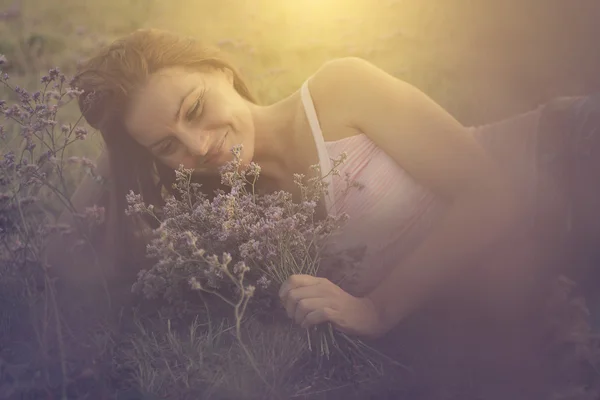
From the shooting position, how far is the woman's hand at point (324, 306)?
223 cm

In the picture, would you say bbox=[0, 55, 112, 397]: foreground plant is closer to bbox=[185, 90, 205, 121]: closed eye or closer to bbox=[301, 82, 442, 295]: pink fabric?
bbox=[185, 90, 205, 121]: closed eye

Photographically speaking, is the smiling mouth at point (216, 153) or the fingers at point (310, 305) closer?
the fingers at point (310, 305)

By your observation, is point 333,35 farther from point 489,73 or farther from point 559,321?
point 559,321

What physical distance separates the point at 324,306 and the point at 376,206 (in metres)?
0.39

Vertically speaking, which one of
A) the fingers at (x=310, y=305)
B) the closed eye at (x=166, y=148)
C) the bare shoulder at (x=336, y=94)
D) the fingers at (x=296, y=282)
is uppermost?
the bare shoulder at (x=336, y=94)

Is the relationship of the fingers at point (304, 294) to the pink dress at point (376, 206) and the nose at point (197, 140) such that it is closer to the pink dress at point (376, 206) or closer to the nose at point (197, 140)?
the pink dress at point (376, 206)

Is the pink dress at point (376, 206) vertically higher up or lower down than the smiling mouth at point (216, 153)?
lower down

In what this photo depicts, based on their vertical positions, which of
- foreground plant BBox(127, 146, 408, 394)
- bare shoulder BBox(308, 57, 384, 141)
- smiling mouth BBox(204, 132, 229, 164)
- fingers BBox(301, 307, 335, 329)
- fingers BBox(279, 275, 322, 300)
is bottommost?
fingers BBox(301, 307, 335, 329)

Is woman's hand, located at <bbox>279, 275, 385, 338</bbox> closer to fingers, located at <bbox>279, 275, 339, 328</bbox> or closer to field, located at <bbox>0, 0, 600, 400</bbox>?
fingers, located at <bbox>279, 275, 339, 328</bbox>

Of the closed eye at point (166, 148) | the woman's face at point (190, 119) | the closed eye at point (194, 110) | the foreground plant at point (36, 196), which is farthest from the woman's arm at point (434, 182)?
the foreground plant at point (36, 196)

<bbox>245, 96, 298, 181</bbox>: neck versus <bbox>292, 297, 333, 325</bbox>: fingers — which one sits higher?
<bbox>245, 96, 298, 181</bbox>: neck

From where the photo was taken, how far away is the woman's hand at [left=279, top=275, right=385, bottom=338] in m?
2.23

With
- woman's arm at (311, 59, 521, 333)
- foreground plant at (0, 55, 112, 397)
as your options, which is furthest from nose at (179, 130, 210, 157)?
woman's arm at (311, 59, 521, 333)

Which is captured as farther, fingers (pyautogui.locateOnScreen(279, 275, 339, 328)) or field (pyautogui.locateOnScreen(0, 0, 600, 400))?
field (pyautogui.locateOnScreen(0, 0, 600, 400))
